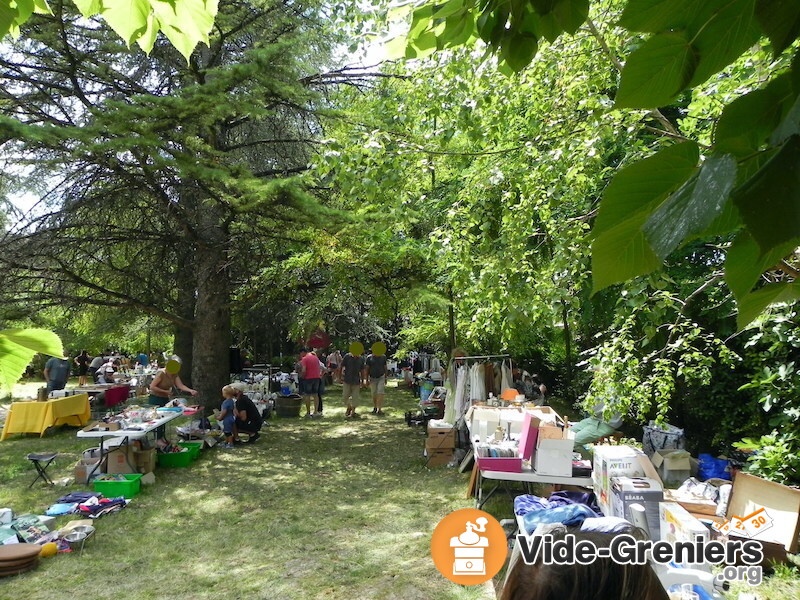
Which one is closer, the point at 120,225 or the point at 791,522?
the point at 791,522

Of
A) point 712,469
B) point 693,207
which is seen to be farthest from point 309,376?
point 693,207

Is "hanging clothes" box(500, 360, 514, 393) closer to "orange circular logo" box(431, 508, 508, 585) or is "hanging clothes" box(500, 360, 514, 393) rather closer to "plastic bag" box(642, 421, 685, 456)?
"plastic bag" box(642, 421, 685, 456)

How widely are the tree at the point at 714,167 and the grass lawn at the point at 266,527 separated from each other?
15.3 ft

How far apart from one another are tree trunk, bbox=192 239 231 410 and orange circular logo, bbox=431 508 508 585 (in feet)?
33.1

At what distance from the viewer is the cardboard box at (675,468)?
283 inches

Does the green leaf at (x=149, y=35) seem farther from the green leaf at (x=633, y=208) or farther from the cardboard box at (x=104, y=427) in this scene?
the cardboard box at (x=104, y=427)

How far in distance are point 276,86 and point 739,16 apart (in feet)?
29.8

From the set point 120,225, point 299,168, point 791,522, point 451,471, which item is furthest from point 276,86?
point 791,522

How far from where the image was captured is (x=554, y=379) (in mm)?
15477

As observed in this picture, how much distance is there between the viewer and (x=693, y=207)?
1.48 feet

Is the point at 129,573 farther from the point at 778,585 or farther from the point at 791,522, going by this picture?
the point at 791,522

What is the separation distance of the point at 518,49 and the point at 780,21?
2.42 feet

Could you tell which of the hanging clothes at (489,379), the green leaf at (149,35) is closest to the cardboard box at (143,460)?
the hanging clothes at (489,379)

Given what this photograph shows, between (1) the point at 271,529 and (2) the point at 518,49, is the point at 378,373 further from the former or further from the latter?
(2) the point at 518,49
